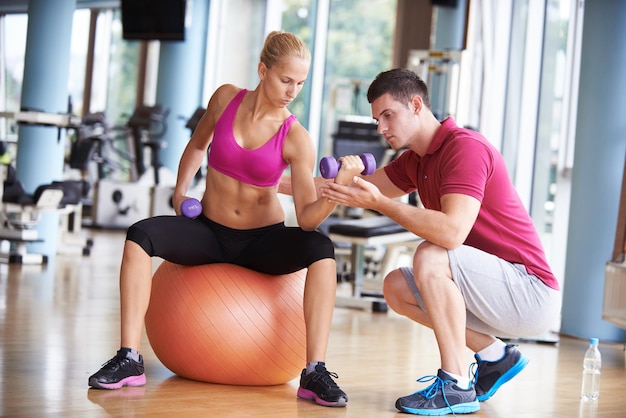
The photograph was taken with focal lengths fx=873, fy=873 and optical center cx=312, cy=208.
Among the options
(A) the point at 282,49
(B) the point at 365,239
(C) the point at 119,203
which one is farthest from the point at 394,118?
(C) the point at 119,203

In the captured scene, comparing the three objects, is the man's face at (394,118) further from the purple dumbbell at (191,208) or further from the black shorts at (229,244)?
the purple dumbbell at (191,208)

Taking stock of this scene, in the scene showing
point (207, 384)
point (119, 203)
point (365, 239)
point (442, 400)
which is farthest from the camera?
point (119, 203)

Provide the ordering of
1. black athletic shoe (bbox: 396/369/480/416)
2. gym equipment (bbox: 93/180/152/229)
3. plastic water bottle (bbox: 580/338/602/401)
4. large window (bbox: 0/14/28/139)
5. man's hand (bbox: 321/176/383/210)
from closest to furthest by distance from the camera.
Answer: man's hand (bbox: 321/176/383/210)
black athletic shoe (bbox: 396/369/480/416)
plastic water bottle (bbox: 580/338/602/401)
gym equipment (bbox: 93/180/152/229)
large window (bbox: 0/14/28/139)

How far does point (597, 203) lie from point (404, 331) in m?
1.22

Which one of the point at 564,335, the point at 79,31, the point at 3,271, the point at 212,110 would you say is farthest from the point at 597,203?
the point at 79,31

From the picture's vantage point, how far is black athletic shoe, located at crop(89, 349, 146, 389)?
2.53 m

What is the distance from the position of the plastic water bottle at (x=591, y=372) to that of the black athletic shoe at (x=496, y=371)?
0.32 metres

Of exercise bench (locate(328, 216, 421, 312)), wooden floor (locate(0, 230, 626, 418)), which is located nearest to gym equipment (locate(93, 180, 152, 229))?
wooden floor (locate(0, 230, 626, 418))

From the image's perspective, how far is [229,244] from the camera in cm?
→ 275

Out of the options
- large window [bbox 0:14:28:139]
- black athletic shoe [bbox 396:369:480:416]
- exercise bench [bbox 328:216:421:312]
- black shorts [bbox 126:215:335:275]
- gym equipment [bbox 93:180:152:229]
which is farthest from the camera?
large window [bbox 0:14:28:139]

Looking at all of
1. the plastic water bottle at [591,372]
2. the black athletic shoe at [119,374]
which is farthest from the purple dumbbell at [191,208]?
the plastic water bottle at [591,372]

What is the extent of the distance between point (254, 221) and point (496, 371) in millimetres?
902

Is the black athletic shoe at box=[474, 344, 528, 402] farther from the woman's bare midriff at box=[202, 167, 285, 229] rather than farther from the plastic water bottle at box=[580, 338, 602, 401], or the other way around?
the woman's bare midriff at box=[202, 167, 285, 229]

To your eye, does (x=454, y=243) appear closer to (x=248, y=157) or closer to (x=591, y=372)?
(x=248, y=157)
